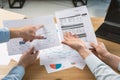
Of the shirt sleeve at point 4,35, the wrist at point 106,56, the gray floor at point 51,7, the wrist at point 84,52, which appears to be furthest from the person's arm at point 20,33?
the gray floor at point 51,7

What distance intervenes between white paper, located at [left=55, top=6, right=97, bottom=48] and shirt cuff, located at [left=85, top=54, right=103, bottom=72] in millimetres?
116

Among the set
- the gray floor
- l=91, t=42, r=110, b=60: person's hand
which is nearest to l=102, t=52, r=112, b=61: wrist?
l=91, t=42, r=110, b=60: person's hand

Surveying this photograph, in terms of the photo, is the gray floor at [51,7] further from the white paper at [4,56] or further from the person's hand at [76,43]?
the person's hand at [76,43]

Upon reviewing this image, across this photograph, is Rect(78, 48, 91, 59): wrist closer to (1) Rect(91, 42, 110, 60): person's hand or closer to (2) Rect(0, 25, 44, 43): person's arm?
(1) Rect(91, 42, 110, 60): person's hand

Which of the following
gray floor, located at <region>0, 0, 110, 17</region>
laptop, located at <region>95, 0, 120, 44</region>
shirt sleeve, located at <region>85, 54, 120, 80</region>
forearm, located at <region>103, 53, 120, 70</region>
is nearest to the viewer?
shirt sleeve, located at <region>85, 54, 120, 80</region>

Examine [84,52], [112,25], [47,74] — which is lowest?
[47,74]

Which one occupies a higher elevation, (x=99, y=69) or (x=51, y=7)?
(x=51, y=7)

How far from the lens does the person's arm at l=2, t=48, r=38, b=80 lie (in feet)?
3.28

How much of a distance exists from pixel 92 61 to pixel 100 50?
12 centimetres

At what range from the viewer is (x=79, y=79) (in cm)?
103

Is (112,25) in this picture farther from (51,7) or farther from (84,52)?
(51,7)

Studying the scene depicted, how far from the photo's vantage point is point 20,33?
1.12 m

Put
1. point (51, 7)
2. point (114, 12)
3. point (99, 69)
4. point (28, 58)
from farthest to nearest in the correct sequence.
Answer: point (51, 7) < point (114, 12) < point (28, 58) < point (99, 69)

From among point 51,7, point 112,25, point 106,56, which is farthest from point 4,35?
point 51,7
